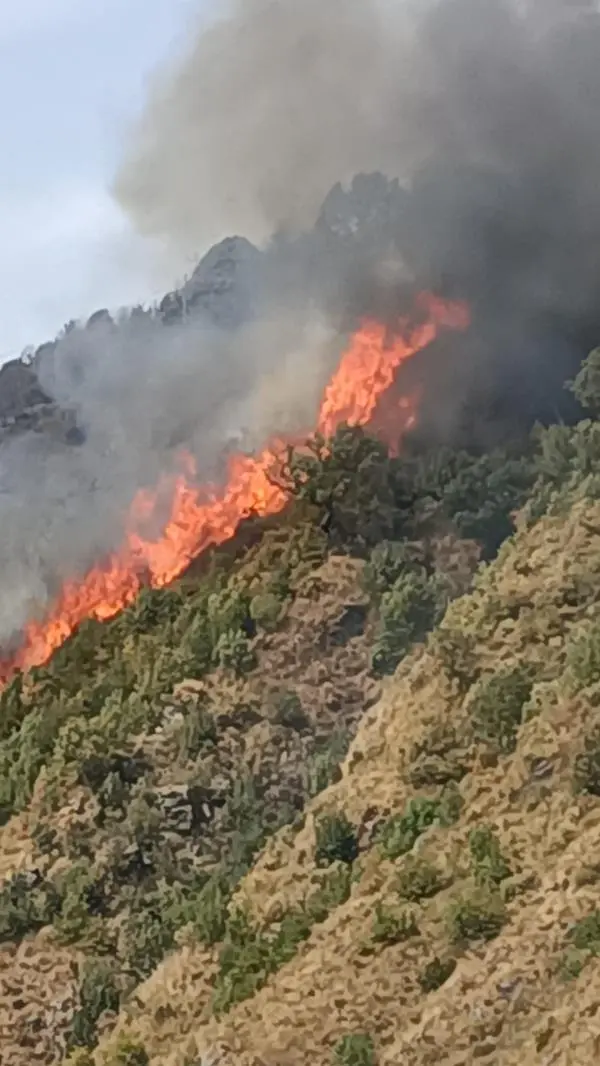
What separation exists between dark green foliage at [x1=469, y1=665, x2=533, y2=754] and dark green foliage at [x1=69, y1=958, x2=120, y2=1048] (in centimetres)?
736

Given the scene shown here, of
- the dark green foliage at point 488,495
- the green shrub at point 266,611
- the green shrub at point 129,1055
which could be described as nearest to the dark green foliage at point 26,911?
the green shrub at point 129,1055

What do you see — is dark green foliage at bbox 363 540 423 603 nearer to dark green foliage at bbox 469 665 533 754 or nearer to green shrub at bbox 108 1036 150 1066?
dark green foliage at bbox 469 665 533 754

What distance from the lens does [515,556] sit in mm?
28656

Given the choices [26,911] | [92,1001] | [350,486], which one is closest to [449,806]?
[92,1001]

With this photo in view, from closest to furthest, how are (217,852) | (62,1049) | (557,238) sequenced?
1. (62,1049)
2. (217,852)
3. (557,238)

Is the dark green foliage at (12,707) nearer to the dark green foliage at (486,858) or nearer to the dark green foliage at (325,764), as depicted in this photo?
the dark green foliage at (325,764)

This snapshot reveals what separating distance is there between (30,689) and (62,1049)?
33.3 feet

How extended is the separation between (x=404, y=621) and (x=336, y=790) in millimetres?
4341

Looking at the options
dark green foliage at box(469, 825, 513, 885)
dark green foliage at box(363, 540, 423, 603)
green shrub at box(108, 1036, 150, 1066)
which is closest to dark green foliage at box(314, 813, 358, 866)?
dark green foliage at box(469, 825, 513, 885)

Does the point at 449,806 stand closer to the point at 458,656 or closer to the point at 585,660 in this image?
the point at 585,660

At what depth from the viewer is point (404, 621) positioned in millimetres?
28781

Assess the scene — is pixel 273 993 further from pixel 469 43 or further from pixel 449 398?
pixel 469 43

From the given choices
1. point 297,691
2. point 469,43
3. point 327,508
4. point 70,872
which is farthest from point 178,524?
point 469,43

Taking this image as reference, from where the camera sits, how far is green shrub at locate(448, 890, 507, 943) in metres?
20.5
